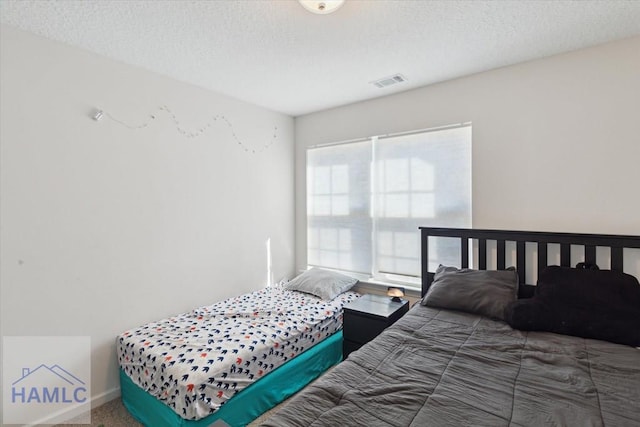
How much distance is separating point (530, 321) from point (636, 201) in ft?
3.67

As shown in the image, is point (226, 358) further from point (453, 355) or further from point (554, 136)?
A: point (554, 136)

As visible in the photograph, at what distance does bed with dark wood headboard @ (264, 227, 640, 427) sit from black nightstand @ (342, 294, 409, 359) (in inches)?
11.5

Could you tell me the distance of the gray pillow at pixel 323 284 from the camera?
3.05 meters

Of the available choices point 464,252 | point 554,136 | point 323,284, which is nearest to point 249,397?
point 323,284

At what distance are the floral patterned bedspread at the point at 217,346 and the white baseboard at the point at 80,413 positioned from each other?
10.5 inches

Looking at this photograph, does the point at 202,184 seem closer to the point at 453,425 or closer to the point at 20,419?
the point at 20,419

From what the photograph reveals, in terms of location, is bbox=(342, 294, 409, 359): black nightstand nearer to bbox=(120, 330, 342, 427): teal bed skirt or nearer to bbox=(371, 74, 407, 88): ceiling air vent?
bbox=(120, 330, 342, 427): teal bed skirt

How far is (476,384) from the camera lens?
127 cm

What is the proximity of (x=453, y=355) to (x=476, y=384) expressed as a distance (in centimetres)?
25

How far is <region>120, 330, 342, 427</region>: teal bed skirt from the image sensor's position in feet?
5.97

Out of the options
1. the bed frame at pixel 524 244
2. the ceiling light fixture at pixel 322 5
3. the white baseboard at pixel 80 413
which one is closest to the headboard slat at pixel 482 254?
the bed frame at pixel 524 244

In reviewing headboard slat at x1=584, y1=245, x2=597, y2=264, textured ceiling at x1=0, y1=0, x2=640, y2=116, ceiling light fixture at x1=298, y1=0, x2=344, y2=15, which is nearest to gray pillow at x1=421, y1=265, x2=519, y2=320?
headboard slat at x1=584, y1=245, x2=597, y2=264

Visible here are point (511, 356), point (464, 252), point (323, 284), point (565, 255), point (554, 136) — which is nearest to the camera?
point (511, 356)

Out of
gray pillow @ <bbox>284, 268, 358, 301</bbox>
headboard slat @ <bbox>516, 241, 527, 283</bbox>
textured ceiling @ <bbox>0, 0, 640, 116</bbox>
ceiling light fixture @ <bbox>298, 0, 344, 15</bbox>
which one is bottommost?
gray pillow @ <bbox>284, 268, 358, 301</bbox>
